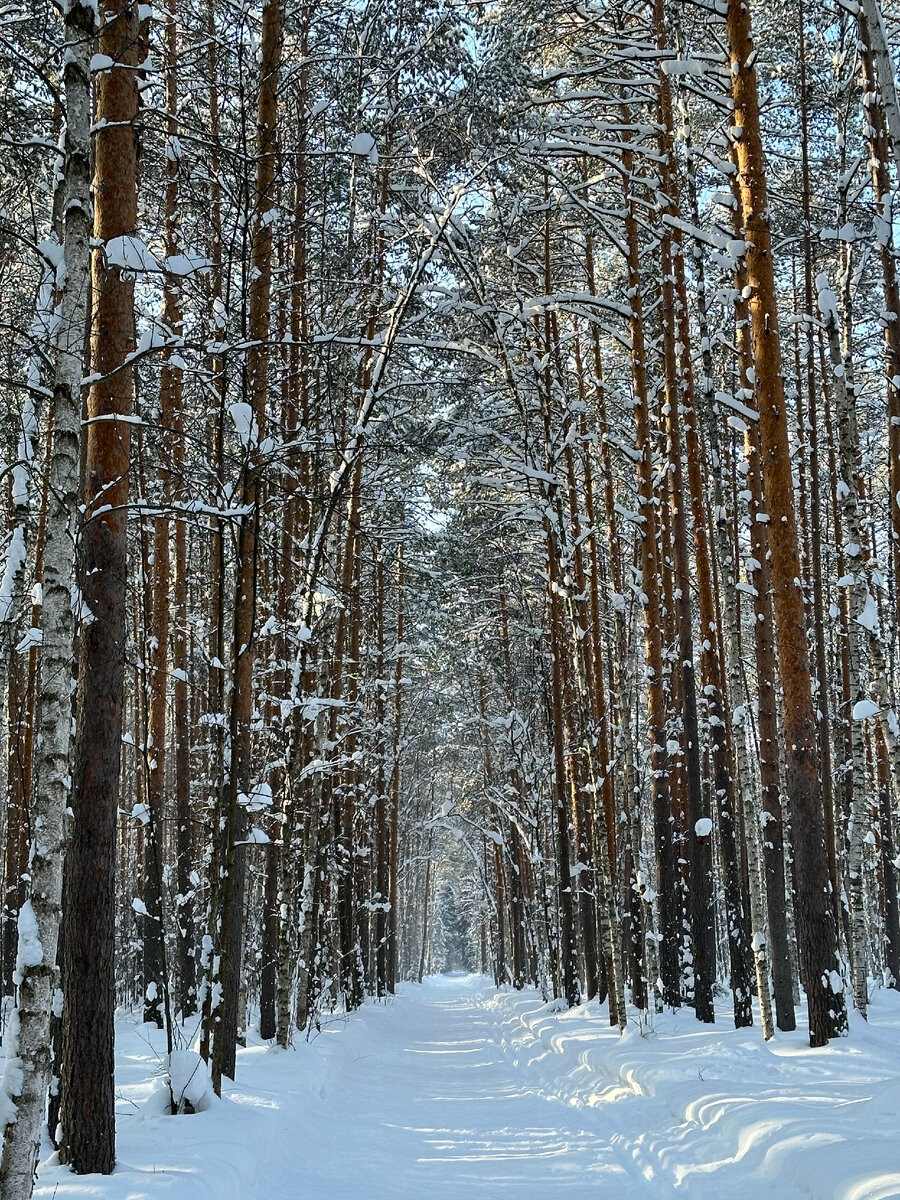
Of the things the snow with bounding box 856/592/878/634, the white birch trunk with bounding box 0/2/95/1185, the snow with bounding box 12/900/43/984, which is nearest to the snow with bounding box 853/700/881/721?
the snow with bounding box 856/592/878/634

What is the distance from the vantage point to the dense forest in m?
5.72

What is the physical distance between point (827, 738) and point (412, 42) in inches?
525

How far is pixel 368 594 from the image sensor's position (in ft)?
79.8

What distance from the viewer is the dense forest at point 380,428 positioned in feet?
18.8

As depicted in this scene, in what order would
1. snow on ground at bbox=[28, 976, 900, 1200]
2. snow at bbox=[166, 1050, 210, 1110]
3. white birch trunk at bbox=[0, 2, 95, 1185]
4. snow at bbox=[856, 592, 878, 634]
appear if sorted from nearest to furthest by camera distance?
white birch trunk at bbox=[0, 2, 95, 1185], snow on ground at bbox=[28, 976, 900, 1200], snow at bbox=[166, 1050, 210, 1110], snow at bbox=[856, 592, 878, 634]

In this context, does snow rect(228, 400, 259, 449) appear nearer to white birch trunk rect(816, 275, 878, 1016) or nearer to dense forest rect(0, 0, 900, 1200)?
dense forest rect(0, 0, 900, 1200)

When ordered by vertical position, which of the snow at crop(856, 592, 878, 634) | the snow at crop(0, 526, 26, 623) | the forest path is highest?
the snow at crop(856, 592, 878, 634)

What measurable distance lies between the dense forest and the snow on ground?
0.75 meters

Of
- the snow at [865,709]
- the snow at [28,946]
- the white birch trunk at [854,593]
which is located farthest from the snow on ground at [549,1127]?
the snow at [865,709]

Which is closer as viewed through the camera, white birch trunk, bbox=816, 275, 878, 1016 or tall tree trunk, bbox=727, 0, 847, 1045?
tall tree trunk, bbox=727, 0, 847, 1045

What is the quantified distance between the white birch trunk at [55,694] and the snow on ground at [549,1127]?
814mm

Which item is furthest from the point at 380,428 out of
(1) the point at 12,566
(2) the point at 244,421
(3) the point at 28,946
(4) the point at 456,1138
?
(3) the point at 28,946

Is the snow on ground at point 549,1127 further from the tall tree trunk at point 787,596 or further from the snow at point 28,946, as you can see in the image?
the snow at point 28,946

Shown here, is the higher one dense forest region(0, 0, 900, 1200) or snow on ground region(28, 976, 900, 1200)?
dense forest region(0, 0, 900, 1200)
